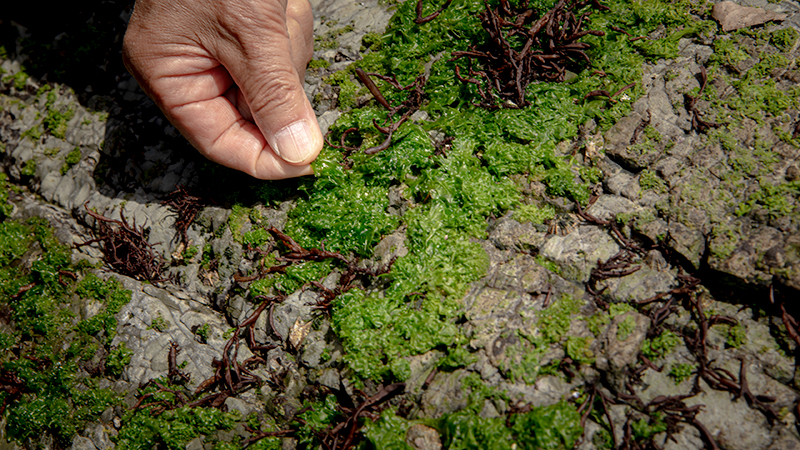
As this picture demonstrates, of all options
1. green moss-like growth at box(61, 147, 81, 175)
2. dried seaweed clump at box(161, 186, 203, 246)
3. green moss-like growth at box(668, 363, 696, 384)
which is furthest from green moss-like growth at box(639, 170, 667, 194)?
green moss-like growth at box(61, 147, 81, 175)

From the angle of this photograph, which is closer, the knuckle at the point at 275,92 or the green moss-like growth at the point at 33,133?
the knuckle at the point at 275,92

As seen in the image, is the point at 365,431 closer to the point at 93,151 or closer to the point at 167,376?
the point at 167,376

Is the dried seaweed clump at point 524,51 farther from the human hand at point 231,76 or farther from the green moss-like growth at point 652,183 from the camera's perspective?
the human hand at point 231,76

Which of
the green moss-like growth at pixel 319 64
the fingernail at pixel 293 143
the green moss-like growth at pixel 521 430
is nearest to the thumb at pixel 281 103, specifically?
the fingernail at pixel 293 143

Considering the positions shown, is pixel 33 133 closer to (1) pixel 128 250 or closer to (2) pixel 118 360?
(1) pixel 128 250

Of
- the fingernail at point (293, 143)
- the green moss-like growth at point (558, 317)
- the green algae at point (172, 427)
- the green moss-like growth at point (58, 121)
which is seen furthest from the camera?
the green moss-like growth at point (58, 121)

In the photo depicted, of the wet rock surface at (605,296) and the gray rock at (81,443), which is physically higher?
the wet rock surface at (605,296)

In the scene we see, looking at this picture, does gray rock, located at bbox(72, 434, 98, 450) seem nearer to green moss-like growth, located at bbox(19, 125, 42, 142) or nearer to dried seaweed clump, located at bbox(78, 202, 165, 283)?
dried seaweed clump, located at bbox(78, 202, 165, 283)
